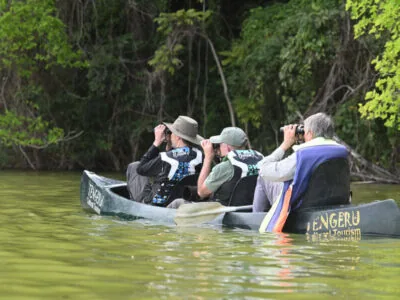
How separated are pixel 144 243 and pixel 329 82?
12.1m

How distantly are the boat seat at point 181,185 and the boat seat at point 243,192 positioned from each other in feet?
2.34

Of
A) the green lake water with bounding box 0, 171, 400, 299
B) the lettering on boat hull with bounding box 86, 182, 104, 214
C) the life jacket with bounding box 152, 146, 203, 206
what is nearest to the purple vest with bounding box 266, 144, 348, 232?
the green lake water with bounding box 0, 171, 400, 299

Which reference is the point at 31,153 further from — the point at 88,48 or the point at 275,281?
the point at 275,281

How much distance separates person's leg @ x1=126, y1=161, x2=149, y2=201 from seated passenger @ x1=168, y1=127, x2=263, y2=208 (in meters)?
1.89

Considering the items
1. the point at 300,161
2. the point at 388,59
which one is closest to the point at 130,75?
the point at 388,59

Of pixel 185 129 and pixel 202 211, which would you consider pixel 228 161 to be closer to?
pixel 202 211

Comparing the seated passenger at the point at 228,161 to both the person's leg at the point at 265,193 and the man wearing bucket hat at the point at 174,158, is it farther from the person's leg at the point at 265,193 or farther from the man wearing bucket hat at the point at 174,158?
the man wearing bucket hat at the point at 174,158

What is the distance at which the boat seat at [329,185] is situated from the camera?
877 cm

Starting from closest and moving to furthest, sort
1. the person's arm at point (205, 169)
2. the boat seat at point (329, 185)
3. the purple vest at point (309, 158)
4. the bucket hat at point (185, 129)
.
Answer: the purple vest at point (309, 158) < the boat seat at point (329, 185) < the person's arm at point (205, 169) < the bucket hat at point (185, 129)

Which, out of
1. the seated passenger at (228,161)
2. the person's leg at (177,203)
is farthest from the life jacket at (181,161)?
the seated passenger at (228,161)

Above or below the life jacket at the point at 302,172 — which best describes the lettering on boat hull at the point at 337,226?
below

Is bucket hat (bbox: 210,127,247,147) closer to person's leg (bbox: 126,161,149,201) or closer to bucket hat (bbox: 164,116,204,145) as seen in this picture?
bucket hat (bbox: 164,116,204,145)

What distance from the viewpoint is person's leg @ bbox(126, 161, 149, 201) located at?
11797mm

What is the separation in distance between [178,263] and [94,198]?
17.2 ft
